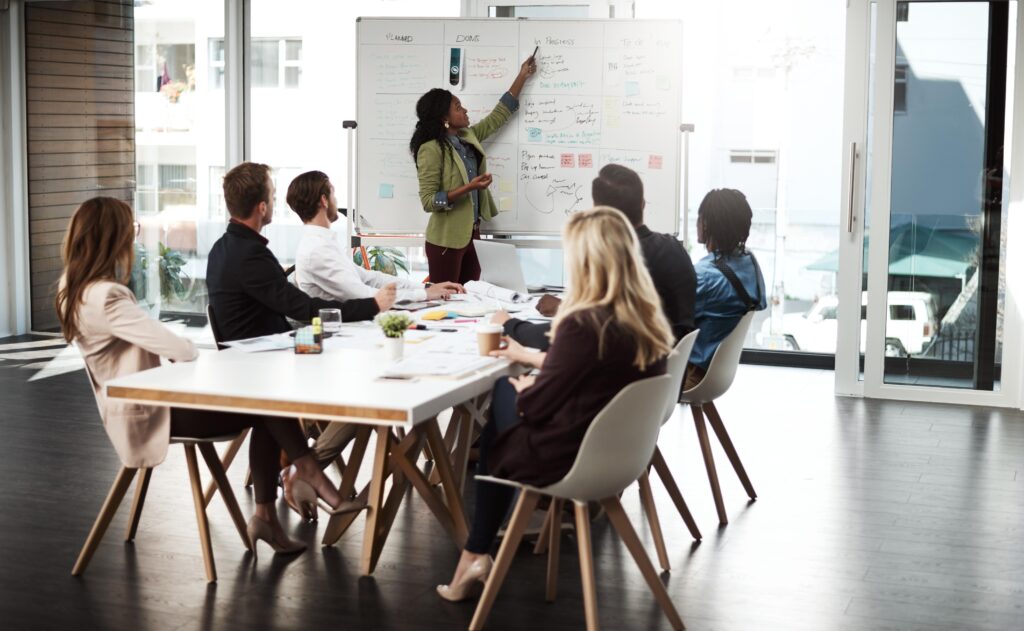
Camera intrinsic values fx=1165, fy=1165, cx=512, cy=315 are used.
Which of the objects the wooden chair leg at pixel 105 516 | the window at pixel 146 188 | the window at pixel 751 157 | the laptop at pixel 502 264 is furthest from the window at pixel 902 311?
the window at pixel 146 188

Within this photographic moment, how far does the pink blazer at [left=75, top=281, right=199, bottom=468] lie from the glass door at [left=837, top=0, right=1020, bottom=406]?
450cm

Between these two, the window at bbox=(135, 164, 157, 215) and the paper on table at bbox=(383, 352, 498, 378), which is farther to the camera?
the window at bbox=(135, 164, 157, 215)

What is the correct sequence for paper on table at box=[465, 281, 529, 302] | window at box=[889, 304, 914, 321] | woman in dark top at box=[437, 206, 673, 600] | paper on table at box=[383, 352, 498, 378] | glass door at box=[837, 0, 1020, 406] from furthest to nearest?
window at box=[889, 304, 914, 321], glass door at box=[837, 0, 1020, 406], paper on table at box=[465, 281, 529, 302], paper on table at box=[383, 352, 498, 378], woman in dark top at box=[437, 206, 673, 600]

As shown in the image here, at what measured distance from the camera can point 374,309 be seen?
4320 millimetres

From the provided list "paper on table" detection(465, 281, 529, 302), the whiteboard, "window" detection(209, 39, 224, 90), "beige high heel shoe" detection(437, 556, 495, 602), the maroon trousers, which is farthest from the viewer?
Result: "window" detection(209, 39, 224, 90)

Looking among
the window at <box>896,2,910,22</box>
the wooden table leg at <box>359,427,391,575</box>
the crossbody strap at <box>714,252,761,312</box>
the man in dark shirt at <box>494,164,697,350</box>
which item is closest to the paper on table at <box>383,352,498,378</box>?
the wooden table leg at <box>359,427,391,575</box>

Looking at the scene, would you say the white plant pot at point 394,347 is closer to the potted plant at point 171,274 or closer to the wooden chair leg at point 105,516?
the wooden chair leg at point 105,516

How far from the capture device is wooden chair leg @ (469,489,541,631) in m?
3.05

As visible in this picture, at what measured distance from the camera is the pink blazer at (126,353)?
3377 mm

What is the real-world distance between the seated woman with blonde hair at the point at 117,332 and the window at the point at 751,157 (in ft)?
17.9

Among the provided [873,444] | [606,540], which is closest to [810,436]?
[873,444]

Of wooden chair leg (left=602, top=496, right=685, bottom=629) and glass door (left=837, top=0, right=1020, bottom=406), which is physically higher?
glass door (left=837, top=0, right=1020, bottom=406)

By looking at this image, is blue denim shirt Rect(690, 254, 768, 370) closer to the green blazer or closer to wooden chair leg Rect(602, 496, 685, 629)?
wooden chair leg Rect(602, 496, 685, 629)

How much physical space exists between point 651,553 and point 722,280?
108cm
